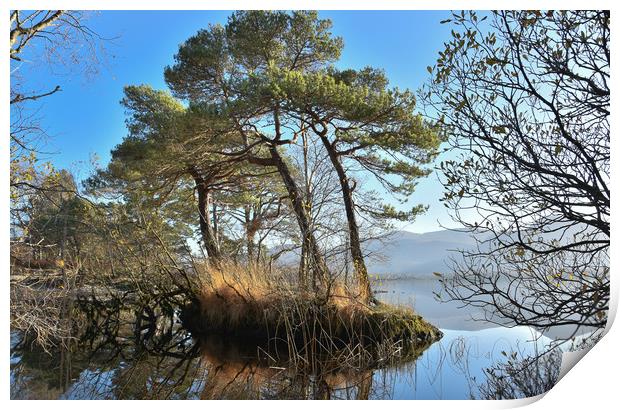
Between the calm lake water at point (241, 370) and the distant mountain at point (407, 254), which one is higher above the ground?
the distant mountain at point (407, 254)

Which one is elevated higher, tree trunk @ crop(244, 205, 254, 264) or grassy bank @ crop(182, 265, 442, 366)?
tree trunk @ crop(244, 205, 254, 264)

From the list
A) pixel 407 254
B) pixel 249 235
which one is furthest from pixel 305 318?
pixel 249 235

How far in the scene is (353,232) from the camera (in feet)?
18.3

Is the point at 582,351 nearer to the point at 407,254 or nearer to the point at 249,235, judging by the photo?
the point at 407,254

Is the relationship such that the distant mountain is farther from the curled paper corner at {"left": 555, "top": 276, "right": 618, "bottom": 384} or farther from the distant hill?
the curled paper corner at {"left": 555, "top": 276, "right": 618, "bottom": 384}

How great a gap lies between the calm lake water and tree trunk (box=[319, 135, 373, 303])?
0.28 meters

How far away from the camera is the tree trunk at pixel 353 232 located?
4.99m

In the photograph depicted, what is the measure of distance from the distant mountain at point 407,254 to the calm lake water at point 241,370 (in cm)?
20

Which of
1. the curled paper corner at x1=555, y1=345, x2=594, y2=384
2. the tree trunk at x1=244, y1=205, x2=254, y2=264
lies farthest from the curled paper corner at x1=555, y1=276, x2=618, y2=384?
the tree trunk at x1=244, y1=205, x2=254, y2=264

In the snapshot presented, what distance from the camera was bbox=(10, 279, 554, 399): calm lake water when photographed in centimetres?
338

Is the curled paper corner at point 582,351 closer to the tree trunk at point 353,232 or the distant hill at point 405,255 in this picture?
the distant hill at point 405,255
